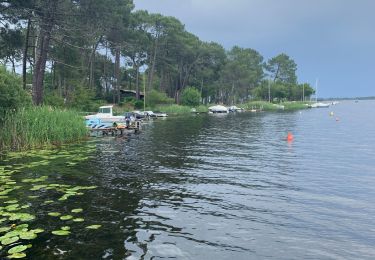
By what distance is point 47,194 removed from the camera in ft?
Answer: 43.9

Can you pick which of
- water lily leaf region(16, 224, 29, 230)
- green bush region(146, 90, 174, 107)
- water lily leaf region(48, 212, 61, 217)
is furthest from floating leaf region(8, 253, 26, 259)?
green bush region(146, 90, 174, 107)

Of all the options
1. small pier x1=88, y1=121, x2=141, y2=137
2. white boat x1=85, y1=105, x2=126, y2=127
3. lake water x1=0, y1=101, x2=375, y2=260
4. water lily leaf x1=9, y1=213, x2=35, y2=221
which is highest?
white boat x1=85, y1=105, x2=126, y2=127

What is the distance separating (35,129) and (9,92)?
9.45ft

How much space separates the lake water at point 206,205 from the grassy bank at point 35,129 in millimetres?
2517

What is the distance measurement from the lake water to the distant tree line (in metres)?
24.0

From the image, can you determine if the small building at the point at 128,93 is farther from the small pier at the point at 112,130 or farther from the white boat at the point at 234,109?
the small pier at the point at 112,130

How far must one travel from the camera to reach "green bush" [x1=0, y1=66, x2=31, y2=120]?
2247cm

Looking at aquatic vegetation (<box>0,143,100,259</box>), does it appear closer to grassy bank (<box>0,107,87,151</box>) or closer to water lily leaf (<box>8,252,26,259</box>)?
water lily leaf (<box>8,252,26,259</box>)

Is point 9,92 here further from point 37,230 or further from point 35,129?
point 37,230

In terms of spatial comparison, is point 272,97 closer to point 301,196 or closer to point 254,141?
point 254,141

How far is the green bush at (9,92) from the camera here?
885 inches

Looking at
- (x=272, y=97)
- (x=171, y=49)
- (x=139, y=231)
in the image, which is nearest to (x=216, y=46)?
(x=171, y=49)

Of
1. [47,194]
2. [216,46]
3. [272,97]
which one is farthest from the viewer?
[272,97]

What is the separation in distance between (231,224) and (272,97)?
150662 millimetres
